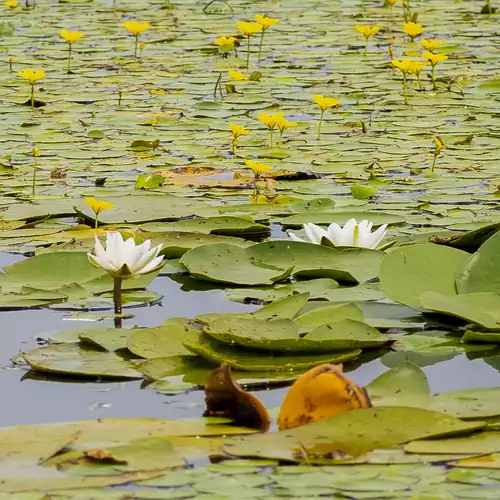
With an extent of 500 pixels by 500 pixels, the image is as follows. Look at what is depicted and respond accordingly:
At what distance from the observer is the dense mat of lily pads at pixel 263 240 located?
1691mm

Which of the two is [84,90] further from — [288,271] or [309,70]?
[288,271]

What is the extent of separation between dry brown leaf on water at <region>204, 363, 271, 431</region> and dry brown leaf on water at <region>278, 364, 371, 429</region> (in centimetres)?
3

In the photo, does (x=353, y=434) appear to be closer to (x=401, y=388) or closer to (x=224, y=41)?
(x=401, y=388)

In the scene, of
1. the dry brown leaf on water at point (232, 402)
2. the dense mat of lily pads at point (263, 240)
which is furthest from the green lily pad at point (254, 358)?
the dry brown leaf on water at point (232, 402)

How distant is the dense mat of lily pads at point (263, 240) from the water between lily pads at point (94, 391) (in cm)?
4

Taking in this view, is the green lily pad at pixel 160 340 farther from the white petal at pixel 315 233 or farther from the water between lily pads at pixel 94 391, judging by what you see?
the white petal at pixel 315 233

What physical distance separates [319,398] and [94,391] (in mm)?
413

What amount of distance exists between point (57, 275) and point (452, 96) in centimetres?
284

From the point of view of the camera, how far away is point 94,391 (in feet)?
6.57

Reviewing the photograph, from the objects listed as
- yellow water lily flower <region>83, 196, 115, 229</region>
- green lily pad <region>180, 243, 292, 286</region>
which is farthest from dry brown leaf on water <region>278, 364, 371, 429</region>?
yellow water lily flower <region>83, 196, 115, 229</region>

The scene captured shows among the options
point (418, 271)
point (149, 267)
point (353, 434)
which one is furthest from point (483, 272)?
point (353, 434)

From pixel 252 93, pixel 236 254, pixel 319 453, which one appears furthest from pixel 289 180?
pixel 319 453

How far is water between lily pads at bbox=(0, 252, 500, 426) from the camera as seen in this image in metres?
1.90

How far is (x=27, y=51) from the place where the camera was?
6.35 m
